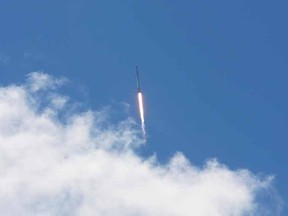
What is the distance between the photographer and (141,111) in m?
117

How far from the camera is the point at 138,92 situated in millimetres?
119562

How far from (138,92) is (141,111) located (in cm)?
690
